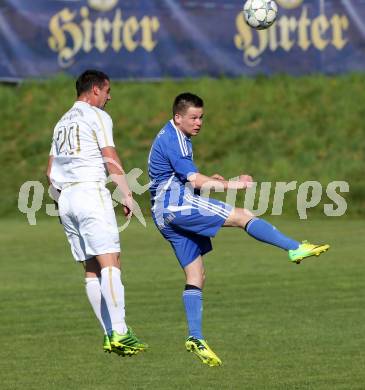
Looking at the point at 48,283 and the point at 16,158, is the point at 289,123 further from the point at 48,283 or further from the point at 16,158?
the point at 48,283

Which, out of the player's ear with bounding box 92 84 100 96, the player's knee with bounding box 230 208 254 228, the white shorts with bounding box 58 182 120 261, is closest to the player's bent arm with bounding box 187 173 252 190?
the player's knee with bounding box 230 208 254 228

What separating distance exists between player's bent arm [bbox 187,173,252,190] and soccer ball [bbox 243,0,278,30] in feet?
11.6

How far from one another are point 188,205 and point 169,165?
1.31 feet

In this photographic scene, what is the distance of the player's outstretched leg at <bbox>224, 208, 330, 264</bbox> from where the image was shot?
10.7 m

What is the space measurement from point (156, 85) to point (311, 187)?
5.50 metres

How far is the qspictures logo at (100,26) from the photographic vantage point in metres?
28.2

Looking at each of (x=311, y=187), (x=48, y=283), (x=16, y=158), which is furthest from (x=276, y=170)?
(x=48, y=283)

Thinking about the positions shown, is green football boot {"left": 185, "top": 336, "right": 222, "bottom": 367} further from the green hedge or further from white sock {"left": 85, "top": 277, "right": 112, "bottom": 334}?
the green hedge

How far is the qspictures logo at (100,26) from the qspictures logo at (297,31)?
6.70 ft

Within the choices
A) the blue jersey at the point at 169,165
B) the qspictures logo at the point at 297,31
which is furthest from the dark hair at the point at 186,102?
the qspictures logo at the point at 297,31

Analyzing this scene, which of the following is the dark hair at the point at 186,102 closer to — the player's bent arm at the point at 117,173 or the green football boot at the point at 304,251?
the player's bent arm at the point at 117,173

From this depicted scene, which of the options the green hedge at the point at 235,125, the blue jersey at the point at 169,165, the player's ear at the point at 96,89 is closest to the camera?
the player's ear at the point at 96,89

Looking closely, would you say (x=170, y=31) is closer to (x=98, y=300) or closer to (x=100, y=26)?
(x=100, y=26)

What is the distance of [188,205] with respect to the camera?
11.2 meters
